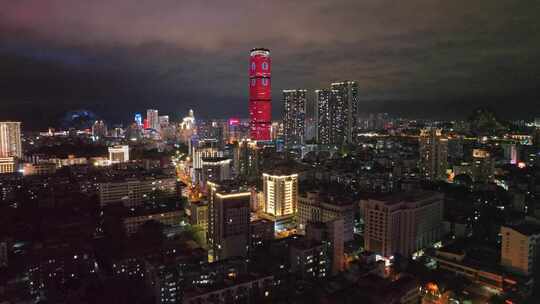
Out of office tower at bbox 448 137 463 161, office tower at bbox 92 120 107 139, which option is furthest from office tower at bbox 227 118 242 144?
A: office tower at bbox 448 137 463 161

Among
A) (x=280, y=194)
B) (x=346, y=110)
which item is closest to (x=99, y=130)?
(x=346, y=110)

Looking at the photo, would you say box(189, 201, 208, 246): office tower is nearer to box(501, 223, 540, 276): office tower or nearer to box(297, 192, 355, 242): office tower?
box(297, 192, 355, 242): office tower

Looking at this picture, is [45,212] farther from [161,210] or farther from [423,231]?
[423,231]

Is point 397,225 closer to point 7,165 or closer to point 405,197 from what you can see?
point 405,197

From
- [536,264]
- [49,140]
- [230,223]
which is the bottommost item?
[536,264]

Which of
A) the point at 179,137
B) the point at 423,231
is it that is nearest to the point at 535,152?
the point at 423,231

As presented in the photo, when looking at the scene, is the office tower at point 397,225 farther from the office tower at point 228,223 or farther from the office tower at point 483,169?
the office tower at point 483,169
